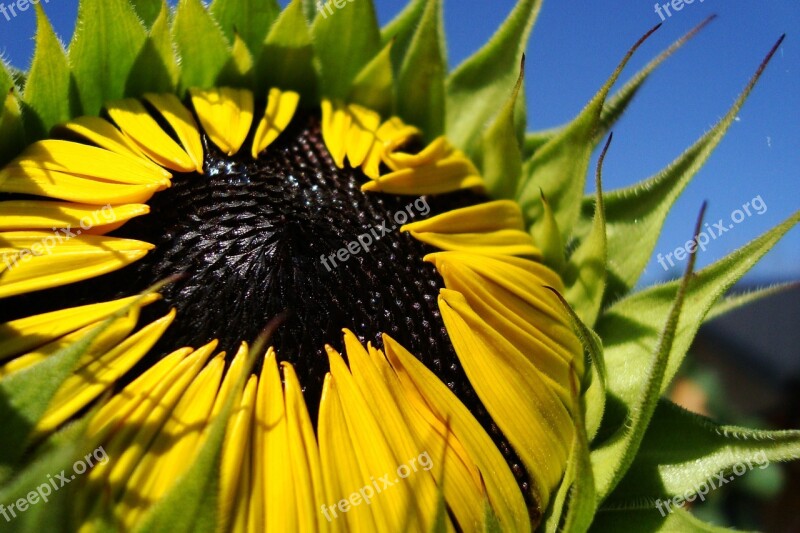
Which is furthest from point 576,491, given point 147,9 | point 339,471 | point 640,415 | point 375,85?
point 147,9

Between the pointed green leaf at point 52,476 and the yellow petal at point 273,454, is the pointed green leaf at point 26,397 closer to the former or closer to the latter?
the pointed green leaf at point 52,476

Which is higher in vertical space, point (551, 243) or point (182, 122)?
point (182, 122)

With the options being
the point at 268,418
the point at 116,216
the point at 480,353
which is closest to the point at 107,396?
the point at 268,418

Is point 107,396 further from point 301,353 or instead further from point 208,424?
point 301,353

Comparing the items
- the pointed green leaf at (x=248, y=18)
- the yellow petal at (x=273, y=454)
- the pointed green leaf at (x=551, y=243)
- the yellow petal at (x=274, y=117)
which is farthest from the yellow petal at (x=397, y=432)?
the pointed green leaf at (x=248, y=18)

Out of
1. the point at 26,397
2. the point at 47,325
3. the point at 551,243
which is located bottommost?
the point at 551,243

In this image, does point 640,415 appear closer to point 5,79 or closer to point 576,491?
point 576,491

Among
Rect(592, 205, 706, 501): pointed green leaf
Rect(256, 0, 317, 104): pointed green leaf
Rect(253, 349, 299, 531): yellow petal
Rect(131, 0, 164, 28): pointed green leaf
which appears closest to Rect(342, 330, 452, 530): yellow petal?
Rect(253, 349, 299, 531): yellow petal
